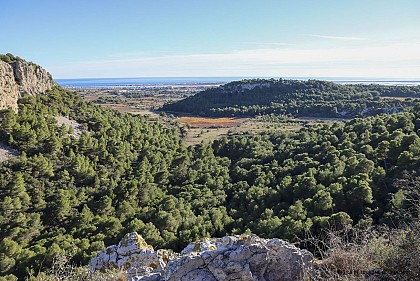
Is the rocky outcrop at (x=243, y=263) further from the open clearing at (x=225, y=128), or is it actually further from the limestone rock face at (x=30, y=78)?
the open clearing at (x=225, y=128)

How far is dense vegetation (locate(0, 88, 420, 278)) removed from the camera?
1891 cm

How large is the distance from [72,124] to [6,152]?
1149cm

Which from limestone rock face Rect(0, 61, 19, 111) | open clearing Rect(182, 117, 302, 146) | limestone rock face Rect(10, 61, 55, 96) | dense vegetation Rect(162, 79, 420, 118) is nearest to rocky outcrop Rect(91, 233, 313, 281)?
limestone rock face Rect(0, 61, 19, 111)

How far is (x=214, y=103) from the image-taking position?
374 feet

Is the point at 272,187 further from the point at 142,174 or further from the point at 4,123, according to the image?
the point at 4,123

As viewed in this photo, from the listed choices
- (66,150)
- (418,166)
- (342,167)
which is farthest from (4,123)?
(418,166)

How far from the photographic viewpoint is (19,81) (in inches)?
1479

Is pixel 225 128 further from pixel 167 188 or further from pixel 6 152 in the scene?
pixel 6 152

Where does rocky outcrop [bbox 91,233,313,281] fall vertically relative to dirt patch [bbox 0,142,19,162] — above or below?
above

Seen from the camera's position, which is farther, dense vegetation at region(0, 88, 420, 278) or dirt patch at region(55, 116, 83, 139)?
dirt patch at region(55, 116, 83, 139)

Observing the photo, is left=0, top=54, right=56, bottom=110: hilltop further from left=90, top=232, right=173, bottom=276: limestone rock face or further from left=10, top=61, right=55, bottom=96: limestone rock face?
left=90, top=232, right=173, bottom=276: limestone rock face

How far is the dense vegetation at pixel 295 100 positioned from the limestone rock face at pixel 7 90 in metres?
69.7

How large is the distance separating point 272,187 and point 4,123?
26.0 m

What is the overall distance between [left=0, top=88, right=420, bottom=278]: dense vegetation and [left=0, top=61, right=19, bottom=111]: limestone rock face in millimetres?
1384
